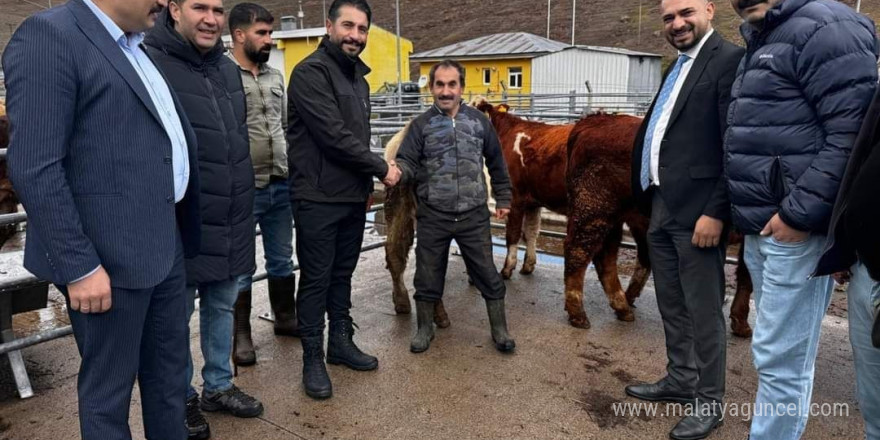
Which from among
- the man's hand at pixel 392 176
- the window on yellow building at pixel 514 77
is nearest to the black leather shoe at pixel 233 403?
the man's hand at pixel 392 176

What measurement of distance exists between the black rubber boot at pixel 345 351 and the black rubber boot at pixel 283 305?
56 cm

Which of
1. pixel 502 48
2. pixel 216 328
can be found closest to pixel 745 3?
pixel 216 328

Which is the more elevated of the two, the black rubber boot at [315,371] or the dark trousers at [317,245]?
the dark trousers at [317,245]

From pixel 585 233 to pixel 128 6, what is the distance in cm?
320

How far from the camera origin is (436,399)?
3342 millimetres

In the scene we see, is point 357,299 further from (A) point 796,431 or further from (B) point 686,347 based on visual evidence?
(A) point 796,431

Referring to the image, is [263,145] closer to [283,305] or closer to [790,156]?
[283,305]

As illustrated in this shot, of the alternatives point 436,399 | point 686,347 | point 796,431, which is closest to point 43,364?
point 436,399

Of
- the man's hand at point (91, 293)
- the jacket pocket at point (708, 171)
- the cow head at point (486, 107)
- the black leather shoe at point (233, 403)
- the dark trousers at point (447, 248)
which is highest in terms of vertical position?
the cow head at point (486, 107)

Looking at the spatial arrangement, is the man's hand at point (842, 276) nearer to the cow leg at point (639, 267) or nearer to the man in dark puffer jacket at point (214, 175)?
the cow leg at point (639, 267)

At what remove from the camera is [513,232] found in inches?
222

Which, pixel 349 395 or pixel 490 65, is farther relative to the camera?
pixel 490 65

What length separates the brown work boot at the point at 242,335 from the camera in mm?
3809

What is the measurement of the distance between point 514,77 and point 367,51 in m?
9.02
